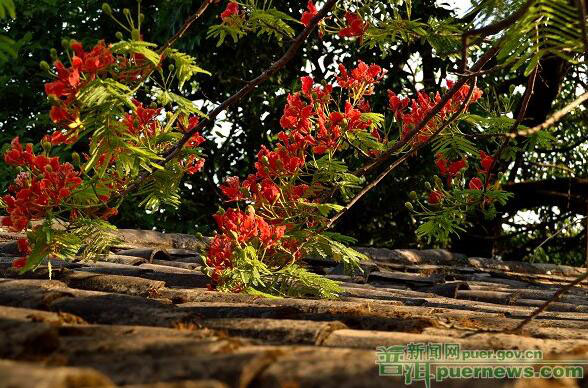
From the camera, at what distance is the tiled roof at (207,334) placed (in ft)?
4.13

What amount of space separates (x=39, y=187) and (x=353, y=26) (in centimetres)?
192

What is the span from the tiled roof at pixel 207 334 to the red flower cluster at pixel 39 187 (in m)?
0.30

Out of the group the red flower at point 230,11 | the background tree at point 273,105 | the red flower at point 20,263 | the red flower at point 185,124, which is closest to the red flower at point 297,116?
the red flower at point 185,124

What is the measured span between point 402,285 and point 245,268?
1815 millimetres

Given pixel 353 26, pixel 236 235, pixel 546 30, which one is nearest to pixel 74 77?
pixel 236 235

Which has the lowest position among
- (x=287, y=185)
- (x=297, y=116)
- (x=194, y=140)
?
(x=287, y=185)

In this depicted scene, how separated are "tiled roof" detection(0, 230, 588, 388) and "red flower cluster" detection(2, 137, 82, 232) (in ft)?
0.99

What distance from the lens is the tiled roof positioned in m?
1.26

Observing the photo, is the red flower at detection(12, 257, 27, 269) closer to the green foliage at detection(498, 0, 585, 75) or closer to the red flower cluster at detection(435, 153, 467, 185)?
the green foliage at detection(498, 0, 585, 75)

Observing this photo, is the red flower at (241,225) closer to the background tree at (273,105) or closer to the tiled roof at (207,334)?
the tiled roof at (207,334)

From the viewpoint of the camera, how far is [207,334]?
176 cm

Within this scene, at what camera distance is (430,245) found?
11.4 metres

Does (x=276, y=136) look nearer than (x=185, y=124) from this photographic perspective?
No

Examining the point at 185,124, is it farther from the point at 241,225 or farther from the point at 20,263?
the point at 20,263
